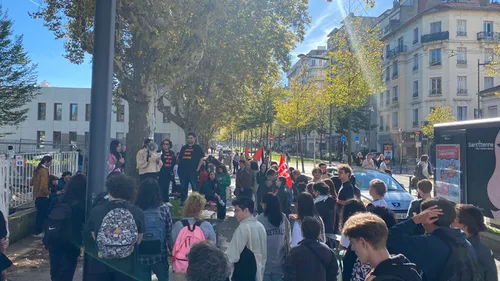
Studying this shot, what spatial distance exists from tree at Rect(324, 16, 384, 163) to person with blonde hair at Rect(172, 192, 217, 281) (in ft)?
73.5

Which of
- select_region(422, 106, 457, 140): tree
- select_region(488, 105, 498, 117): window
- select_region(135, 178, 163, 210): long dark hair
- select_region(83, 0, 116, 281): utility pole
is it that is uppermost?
select_region(488, 105, 498, 117): window

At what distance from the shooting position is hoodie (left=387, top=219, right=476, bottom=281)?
10.9 ft

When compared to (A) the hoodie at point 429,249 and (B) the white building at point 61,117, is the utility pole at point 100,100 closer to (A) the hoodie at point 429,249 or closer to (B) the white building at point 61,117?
(A) the hoodie at point 429,249

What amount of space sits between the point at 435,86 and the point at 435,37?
17.7 ft

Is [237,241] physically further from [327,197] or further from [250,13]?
[250,13]

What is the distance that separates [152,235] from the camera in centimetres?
430

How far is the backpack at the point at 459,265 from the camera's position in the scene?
3.28 metres

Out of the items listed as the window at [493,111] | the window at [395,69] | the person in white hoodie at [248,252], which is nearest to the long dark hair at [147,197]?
the person in white hoodie at [248,252]

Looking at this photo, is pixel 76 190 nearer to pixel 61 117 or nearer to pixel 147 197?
pixel 147 197

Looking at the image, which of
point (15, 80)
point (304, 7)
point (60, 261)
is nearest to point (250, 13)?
point (304, 7)

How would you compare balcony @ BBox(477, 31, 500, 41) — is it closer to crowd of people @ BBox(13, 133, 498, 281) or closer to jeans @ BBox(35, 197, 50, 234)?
crowd of people @ BBox(13, 133, 498, 281)

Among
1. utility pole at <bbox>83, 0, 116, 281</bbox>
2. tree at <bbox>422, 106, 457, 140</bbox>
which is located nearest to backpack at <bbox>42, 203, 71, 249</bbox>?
utility pole at <bbox>83, 0, 116, 281</bbox>

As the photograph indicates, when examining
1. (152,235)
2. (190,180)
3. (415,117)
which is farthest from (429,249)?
(415,117)

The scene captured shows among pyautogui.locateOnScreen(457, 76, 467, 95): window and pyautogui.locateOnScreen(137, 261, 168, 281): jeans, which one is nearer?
pyautogui.locateOnScreen(137, 261, 168, 281): jeans
